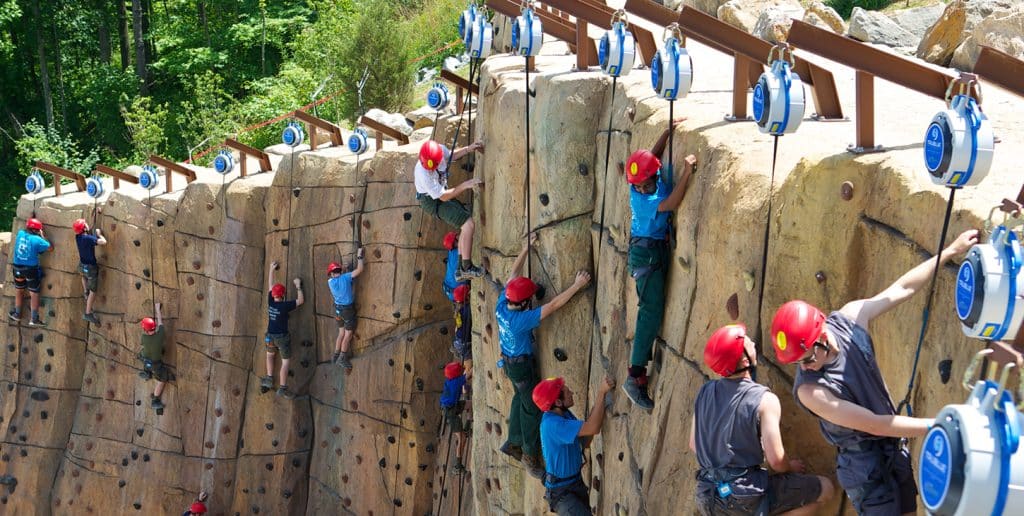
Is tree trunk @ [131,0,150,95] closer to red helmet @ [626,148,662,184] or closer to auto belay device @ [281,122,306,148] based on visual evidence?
auto belay device @ [281,122,306,148]

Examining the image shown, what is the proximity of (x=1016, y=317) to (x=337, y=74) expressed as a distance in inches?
658

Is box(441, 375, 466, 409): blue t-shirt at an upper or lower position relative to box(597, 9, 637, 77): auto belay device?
lower

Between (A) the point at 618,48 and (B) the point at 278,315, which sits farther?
(B) the point at 278,315

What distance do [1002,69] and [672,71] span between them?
216cm

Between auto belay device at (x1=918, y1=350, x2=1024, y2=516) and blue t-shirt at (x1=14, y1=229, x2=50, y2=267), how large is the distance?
539 inches

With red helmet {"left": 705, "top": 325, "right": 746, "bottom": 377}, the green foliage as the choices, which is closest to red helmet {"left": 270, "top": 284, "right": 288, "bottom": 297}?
red helmet {"left": 705, "top": 325, "right": 746, "bottom": 377}

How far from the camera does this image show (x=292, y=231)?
39.9 ft

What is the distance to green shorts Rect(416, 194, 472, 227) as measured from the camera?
31.4 ft

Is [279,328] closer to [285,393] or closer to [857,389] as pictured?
[285,393]

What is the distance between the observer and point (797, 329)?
3.86m

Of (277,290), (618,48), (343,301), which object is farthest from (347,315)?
(618,48)

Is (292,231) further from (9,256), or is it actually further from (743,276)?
(743,276)

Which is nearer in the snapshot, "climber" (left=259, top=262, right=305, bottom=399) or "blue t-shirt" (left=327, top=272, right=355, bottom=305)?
"blue t-shirt" (left=327, top=272, right=355, bottom=305)

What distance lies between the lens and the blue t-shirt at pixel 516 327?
732 centimetres
